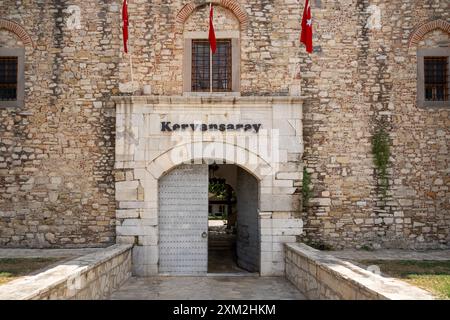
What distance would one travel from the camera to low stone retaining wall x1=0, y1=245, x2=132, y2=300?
4.28 m

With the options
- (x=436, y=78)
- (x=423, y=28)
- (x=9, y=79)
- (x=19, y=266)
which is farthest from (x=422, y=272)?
(x=9, y=79)

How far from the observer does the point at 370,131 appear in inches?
348

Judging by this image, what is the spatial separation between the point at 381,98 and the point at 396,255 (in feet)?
10.5

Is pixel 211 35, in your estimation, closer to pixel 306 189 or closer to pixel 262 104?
pixel 262 104

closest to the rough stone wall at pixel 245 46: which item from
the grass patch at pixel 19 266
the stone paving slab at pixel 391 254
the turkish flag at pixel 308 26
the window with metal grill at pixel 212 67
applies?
the window with metal grill at pixel 212 67

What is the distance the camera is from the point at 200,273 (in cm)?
860

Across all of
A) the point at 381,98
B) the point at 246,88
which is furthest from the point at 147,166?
the point at 381,98

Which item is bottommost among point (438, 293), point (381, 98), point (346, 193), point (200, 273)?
point (200, 273)

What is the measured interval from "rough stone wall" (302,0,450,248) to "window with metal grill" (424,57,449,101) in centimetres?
36

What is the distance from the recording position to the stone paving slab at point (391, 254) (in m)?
7.79

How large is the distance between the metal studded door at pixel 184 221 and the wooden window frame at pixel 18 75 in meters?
3.41

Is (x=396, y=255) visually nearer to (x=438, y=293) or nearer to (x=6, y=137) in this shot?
(x=438, y=293)

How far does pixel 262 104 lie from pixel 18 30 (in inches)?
209

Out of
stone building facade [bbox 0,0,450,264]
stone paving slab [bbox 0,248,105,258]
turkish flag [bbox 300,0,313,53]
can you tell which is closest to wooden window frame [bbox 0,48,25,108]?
stone building facade [bbox 0,0,450,264]
